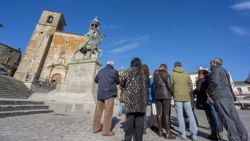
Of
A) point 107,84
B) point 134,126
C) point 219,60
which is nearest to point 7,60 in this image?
point 107,84

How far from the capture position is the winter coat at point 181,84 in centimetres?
395

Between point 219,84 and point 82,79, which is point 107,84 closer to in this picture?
point 219,84

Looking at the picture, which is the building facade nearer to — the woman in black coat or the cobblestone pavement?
the cobblestone pavement

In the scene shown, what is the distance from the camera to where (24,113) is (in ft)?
21.4

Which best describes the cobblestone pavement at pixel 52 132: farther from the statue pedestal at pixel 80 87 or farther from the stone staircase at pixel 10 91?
the stone staircase at pixel 10 91

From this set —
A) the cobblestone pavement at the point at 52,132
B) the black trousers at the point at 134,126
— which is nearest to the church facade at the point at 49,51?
the cobblestone pavement at the point at 52,132

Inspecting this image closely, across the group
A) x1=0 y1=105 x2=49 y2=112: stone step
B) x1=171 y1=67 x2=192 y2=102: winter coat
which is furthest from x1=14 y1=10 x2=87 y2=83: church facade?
x1=171 y1=67 x2=192 y2=102: winter coat

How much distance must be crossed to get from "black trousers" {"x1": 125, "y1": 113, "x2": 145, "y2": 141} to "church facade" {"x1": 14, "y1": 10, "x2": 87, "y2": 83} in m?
31.8

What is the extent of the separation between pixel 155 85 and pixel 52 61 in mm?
36320

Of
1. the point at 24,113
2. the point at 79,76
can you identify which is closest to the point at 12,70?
the point at 79,76

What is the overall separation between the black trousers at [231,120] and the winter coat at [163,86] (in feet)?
3.69

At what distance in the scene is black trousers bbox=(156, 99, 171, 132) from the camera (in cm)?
398

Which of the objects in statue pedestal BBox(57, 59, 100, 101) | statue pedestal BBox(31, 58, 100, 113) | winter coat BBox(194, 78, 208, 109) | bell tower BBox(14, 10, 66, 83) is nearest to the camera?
winter coat BBox(194, 78, 208, 109)

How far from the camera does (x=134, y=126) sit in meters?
2.92
